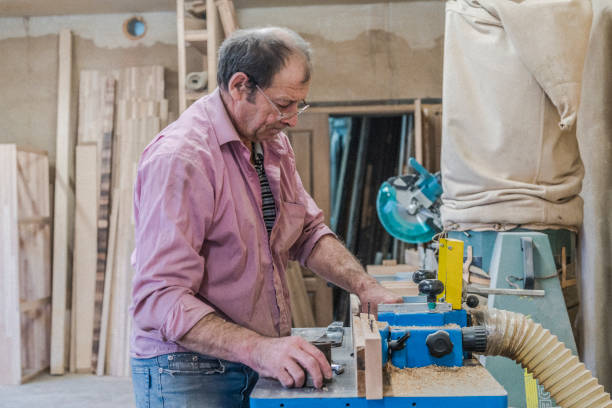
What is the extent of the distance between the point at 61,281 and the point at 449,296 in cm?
392

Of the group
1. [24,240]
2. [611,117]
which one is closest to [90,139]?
[24,240]

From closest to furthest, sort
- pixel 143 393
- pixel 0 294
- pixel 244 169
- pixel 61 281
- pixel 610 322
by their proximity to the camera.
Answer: pixel 143 393, pixel 244 169, pixel 610 322, pixel 0 294, pixel 61 281

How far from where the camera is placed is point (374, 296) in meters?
1.68

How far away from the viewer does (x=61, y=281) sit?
470 centimetres

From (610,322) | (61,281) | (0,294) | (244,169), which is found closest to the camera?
(244,169)

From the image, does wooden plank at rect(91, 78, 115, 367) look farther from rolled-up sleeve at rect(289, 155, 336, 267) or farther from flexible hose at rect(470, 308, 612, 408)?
flexible hose at rect(470, 308, 612, 408)

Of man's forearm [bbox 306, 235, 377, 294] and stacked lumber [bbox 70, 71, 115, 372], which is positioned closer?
man's forearm [bbox 306, 235, 377, 294]

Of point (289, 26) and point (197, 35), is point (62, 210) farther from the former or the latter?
point (289, 26)

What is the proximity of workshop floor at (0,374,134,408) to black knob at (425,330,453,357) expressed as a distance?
3.13m

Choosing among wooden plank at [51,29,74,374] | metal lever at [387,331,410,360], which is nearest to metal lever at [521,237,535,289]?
metal lever at [387,331,410,360]

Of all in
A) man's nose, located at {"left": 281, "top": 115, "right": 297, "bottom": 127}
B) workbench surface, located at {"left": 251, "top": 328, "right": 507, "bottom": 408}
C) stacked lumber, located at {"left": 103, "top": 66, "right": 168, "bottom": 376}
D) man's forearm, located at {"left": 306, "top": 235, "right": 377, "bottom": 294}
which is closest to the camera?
workbench surface, located at {"left": 251, "top": 328, "right": 507, "bottom": 408}

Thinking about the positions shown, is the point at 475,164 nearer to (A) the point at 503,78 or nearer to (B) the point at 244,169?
(A) the point at 503,78

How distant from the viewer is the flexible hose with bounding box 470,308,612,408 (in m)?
1.34

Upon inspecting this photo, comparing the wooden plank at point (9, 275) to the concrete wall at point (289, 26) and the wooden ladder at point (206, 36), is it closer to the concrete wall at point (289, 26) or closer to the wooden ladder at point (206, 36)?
the concrete wall at point (289, 26)
